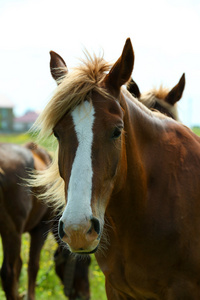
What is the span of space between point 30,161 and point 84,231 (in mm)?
4020

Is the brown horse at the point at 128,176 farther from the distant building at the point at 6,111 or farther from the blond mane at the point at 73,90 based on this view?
the distant building at the point at 6,111

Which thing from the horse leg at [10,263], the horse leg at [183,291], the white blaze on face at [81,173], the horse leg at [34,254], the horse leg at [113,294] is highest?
the white blaze on face at [81,173]

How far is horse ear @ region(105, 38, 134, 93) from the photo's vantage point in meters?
2.76

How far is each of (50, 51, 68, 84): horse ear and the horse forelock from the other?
0.18m

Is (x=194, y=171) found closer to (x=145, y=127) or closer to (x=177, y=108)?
(x=145, y=127)

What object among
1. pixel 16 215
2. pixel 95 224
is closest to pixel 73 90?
pixel 95 224

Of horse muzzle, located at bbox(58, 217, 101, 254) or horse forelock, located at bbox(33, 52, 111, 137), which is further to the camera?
horse forelock, located at bbox(33, 52, 111, 137)

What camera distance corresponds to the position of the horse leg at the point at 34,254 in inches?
247

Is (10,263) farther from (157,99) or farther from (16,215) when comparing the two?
(157,99)

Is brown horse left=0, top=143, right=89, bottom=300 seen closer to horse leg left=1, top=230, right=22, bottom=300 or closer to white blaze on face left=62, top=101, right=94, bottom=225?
horse leg left=1, top=230, right=22, bottom=300

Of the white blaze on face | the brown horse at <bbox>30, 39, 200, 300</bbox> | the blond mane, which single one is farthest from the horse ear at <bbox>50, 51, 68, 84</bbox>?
the white blaze on face

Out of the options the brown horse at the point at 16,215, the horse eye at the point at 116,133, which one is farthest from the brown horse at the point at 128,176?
the brown horse at the point at 16,215

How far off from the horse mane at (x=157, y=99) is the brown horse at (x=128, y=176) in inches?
47.5

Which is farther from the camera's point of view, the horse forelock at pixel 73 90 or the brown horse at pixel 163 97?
the brown horse at pixel 163 97
